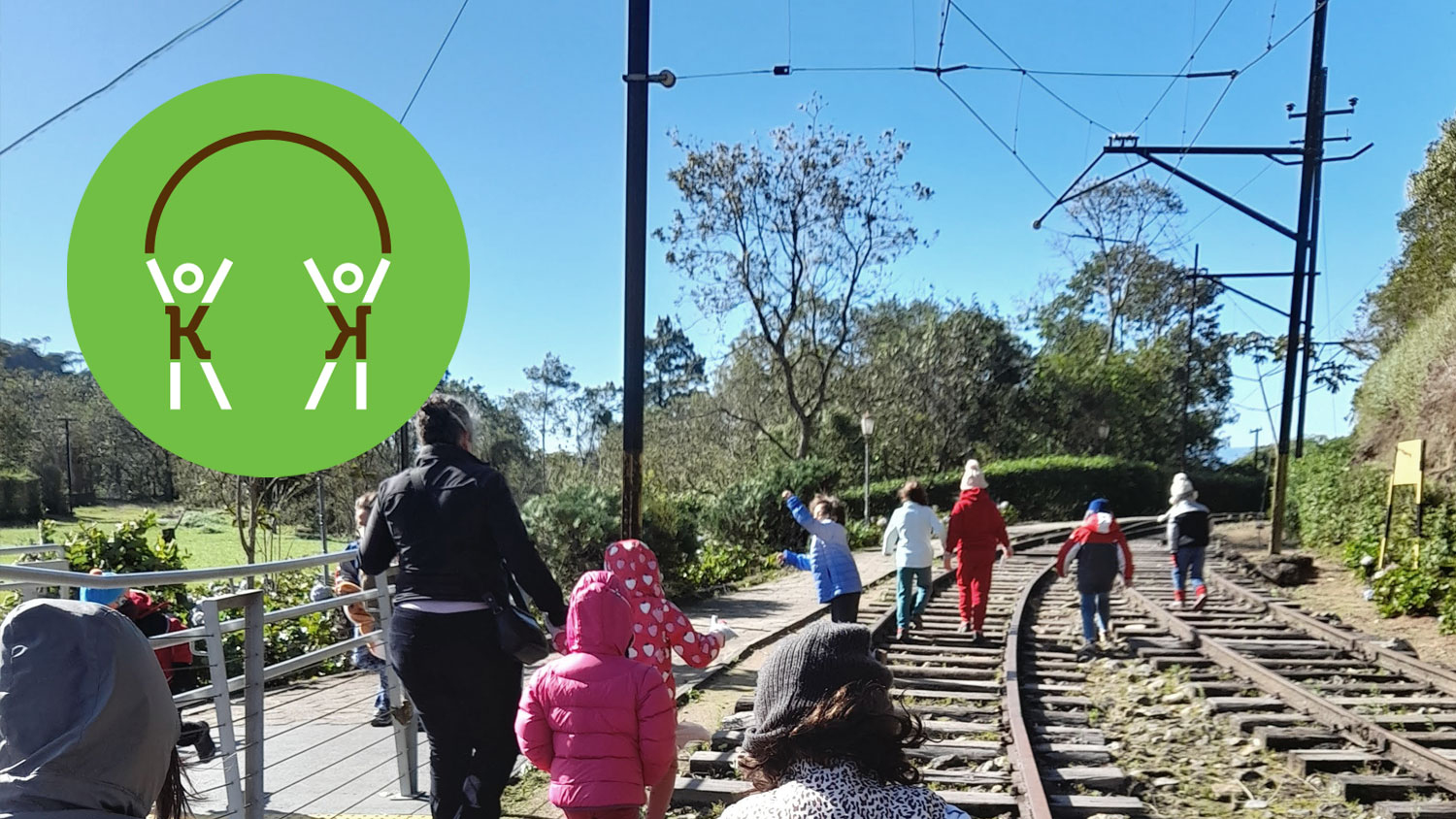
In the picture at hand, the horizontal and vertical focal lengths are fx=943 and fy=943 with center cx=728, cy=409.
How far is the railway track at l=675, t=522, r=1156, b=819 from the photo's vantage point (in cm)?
481

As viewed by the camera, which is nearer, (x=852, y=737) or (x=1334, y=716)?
(x=852, y=737)

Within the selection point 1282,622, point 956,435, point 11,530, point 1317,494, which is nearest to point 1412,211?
point 1317,494

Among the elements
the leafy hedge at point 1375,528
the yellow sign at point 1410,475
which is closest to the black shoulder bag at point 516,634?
the leafy hedge at point 1375,528

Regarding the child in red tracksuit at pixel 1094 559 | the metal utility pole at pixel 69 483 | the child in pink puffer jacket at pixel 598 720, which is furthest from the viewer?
the metal utility pole at pixel 69 483

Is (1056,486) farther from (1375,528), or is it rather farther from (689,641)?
(689,641)

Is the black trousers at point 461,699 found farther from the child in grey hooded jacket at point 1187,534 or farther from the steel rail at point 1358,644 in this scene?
the child in grey hooded jacket at point 1187,534

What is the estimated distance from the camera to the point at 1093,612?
8969mm

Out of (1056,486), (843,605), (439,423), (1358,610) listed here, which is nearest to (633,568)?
(439,423)

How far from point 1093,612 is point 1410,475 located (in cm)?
714

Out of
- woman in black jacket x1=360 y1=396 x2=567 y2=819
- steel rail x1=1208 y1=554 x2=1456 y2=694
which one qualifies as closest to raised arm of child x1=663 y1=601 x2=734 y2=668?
woman in black jacket x1=360 y1=396 x2=567 y2=819

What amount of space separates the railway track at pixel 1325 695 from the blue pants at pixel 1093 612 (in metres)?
0.35

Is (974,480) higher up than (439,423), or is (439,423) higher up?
(439,423)

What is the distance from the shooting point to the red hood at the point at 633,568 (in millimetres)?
3920

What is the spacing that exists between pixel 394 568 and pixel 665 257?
2537 cm
